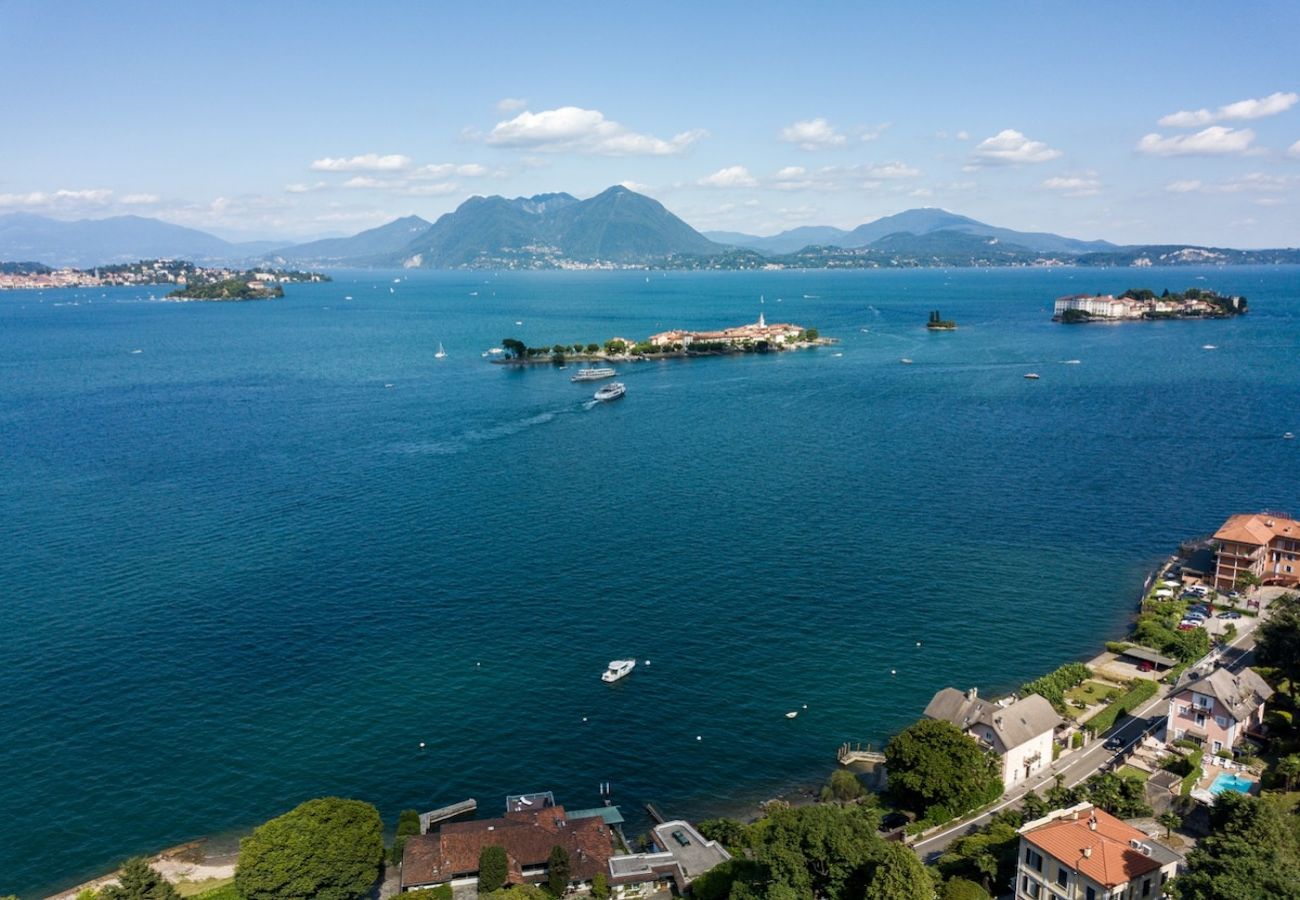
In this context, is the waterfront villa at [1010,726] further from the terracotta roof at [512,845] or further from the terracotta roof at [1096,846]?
the terracotta roof at [512,845]

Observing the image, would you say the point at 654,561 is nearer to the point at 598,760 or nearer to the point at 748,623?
the point at 748,623

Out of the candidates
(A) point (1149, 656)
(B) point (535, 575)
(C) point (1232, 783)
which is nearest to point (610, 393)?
(B) point (535, 575)

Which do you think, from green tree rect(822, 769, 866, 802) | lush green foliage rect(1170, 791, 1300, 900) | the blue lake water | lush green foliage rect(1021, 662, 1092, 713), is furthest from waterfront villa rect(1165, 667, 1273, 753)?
green tree rect(822, 769, 866, 802)

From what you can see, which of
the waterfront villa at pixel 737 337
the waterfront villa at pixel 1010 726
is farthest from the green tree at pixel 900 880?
the waterfront villa at pixel 737 337

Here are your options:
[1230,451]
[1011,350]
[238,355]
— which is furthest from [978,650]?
[238,355]

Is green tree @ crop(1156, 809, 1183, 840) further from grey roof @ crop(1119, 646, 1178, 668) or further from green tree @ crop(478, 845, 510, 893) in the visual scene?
green tree @ crop(478, 845, 510, 893)

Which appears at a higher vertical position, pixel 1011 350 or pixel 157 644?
pixel 1011 350

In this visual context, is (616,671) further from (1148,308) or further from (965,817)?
(1148,308)
